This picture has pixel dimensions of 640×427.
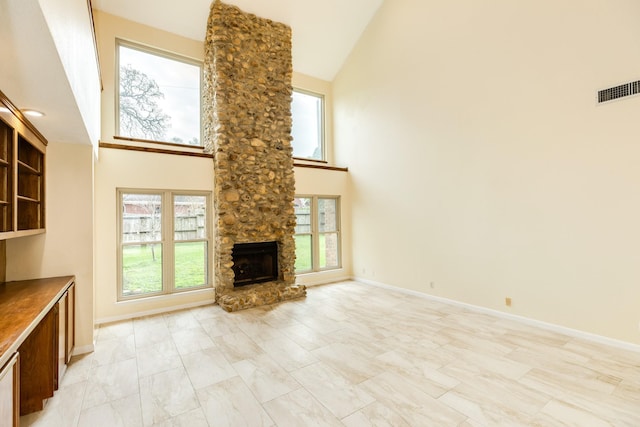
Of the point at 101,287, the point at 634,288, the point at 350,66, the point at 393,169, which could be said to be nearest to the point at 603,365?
the point at 634,288

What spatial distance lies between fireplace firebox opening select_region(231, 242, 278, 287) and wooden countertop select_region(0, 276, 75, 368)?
2457mm

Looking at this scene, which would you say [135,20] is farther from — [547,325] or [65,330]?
[547,325]

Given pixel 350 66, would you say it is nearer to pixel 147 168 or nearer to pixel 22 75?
pixel 147 168

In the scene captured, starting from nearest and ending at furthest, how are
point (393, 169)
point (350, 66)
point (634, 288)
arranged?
point (634, 288), point (393, 169), point (350, 66)

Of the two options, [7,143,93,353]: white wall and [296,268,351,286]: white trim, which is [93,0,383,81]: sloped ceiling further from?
[296,268,351,286]: white trim

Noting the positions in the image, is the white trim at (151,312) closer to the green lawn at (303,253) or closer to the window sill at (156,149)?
the green lawn at (303,253)

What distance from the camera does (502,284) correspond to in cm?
418

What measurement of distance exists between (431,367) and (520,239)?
2.33 meters

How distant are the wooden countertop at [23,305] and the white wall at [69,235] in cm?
14

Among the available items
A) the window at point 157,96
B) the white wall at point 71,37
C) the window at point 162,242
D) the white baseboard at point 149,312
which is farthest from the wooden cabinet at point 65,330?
the window at point 157,96

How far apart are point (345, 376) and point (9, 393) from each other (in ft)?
7.48

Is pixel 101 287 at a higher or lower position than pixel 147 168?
lower

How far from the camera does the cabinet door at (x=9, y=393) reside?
1.38 m

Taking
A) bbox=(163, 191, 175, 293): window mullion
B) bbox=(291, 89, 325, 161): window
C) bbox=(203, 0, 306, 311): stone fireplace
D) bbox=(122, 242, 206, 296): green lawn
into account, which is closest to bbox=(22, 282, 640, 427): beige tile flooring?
bbox=(122, 242, 206, 296): green lawn
